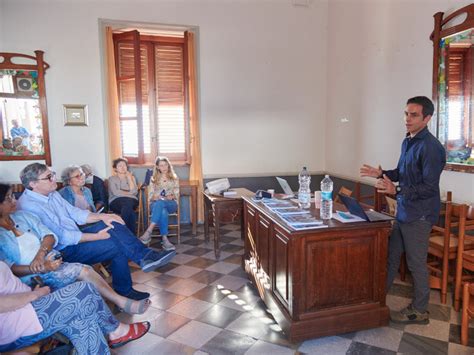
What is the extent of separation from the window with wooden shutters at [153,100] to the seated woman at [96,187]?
2.59 ft

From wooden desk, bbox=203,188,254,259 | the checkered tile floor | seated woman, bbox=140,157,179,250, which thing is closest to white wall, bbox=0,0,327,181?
seated woman, bbox=140,157,179,250

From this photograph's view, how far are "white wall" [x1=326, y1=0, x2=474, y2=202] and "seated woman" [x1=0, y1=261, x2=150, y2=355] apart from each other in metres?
3.22

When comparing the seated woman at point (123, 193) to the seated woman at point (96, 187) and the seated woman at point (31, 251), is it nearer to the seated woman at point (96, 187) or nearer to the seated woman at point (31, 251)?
the seated woman at point (96, 187)

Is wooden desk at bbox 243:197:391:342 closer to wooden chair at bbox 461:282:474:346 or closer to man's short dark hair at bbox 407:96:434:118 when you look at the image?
wooden chair at bbox 461:282:474:346

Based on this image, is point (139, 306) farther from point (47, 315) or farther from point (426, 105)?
point (426, 105)

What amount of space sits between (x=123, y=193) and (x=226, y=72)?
8.01 feet

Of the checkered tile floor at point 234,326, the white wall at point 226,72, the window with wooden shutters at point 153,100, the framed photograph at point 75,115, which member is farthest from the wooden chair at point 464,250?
the framed photograph at point 75,115

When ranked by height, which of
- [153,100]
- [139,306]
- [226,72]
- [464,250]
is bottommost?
[139,306]

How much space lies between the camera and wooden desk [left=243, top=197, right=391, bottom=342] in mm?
2303

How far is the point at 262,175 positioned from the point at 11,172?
373 centimetres

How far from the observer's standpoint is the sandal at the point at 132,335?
2336 mm

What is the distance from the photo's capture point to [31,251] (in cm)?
222

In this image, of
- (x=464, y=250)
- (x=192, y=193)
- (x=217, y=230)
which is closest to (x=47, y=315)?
(x=217, y=230)

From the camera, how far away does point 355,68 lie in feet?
15.7
